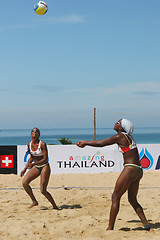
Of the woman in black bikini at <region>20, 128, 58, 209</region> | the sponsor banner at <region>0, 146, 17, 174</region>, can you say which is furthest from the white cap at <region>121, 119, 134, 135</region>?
the sponsor banner at <region>0, 146, 17, 174</region>

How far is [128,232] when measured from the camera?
5.65 m

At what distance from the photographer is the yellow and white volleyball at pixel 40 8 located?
11219 millimetres

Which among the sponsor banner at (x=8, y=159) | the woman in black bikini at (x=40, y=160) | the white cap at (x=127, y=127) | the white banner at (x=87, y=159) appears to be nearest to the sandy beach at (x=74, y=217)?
the woman in black bikini at (x=40, y=160)

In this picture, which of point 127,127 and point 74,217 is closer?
point 127,127

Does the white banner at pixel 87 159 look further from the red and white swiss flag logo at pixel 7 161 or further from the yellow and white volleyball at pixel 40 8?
the yellow and white volleyball at pixel 40 8

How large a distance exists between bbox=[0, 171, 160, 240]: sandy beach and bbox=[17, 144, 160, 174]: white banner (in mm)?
3286

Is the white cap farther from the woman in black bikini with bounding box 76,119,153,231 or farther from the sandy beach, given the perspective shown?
the sandy beach

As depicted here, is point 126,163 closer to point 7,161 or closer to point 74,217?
point 74,217

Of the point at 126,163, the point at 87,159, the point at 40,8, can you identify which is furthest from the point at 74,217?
the point at 87,159

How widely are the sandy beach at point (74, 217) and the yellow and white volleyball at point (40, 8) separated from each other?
569 cm

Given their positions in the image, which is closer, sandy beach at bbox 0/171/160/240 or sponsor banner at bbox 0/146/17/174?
sandy beach at bbox 0/171/160/240

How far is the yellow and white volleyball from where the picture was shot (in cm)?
1122

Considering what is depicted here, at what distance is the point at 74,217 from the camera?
275 inches

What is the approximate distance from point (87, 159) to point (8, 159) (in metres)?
3.36
